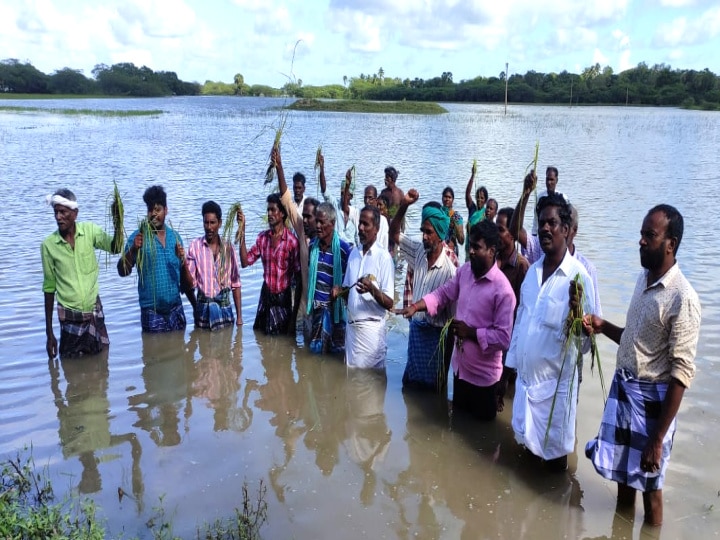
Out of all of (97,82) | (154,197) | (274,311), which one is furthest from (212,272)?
(97,82)

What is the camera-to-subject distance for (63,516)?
3291mm

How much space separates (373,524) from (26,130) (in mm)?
33509

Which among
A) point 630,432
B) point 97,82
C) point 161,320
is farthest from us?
point 97,82

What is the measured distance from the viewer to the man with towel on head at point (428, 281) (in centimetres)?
456

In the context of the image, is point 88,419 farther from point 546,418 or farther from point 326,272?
point 546,418

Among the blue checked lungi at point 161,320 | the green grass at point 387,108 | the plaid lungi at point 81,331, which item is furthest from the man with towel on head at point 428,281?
the green grass at point 387,108

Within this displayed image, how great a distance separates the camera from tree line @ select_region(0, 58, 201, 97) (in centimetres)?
8550

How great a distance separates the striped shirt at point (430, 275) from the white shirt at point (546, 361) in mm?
884

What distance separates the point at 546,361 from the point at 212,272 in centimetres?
352

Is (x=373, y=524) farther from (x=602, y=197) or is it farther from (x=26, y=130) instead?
(x=26, y=130)

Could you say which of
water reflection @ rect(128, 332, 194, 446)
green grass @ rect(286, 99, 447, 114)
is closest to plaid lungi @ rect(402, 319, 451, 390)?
water reflection @ rect(128, 332, 194, 446)

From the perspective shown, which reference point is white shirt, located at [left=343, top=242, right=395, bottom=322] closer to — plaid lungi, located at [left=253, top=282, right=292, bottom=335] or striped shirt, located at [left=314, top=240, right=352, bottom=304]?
striped shirt, located at [left=314, top=240, right=352, bottom=304]

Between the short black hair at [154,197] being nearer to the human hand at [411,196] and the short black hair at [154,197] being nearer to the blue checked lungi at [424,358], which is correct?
the human hand at [411,196]

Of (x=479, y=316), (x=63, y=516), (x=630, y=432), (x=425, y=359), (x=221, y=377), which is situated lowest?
(x=221, y=377)
